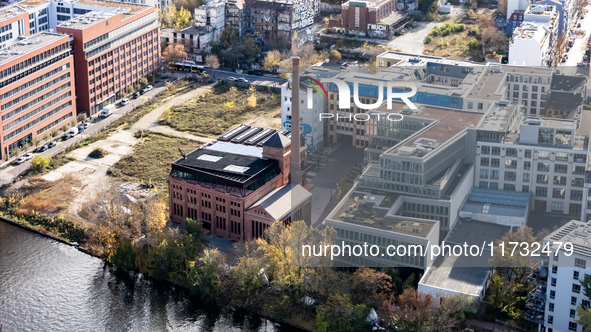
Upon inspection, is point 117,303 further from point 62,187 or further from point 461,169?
point 461,169

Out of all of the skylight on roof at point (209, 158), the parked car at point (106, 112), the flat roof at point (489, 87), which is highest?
the flat roof at point (489, 87)

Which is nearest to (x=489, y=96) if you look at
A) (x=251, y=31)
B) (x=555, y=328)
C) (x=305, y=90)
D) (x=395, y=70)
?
(x=395, y=70)

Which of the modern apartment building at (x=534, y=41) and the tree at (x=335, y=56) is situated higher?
the modern apartment building at (x=534, y=41)

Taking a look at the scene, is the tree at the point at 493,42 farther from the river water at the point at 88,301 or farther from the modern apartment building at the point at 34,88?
the river water at the point at 88,301

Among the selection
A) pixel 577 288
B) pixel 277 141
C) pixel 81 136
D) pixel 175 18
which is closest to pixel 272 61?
pixel 175 18

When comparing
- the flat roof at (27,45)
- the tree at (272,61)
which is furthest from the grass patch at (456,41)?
the flat roof at (27,45)

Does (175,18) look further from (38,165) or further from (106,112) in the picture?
(38,165)
